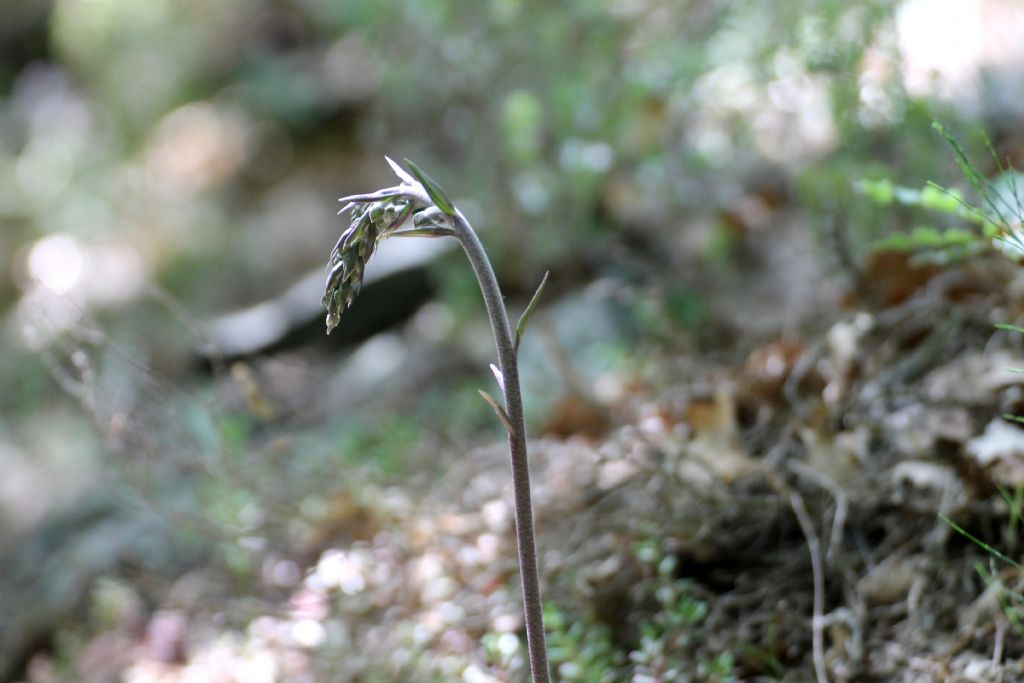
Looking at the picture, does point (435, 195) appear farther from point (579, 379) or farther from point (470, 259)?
point (579, 379)

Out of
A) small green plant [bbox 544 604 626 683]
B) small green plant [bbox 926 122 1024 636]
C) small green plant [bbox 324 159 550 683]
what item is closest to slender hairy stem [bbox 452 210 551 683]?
small green plant [bbox 324 159 550 683]

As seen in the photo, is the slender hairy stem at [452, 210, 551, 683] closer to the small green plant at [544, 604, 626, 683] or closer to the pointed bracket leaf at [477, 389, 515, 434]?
the pointed bracket leaf at [477, 389, 515, 434]

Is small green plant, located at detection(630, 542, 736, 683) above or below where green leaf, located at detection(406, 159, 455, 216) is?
below

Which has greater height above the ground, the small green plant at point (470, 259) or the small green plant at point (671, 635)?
the small green plant at point (470, 259)

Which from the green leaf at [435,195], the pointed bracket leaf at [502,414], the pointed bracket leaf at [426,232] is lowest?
the pointed bracket leaf at [502,414]

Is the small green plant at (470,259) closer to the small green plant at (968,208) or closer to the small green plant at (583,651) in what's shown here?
→ the small green plant at (583,651)

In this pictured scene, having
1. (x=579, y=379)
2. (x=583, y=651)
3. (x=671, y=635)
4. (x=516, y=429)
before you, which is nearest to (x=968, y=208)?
(x=516, y=429)

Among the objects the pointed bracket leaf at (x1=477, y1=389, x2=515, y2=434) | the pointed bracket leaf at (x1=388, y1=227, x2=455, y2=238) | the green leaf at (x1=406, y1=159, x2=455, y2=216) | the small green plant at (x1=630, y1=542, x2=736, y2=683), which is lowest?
the small green plant at (x1=630, y1=542, x2=736, y2=683)

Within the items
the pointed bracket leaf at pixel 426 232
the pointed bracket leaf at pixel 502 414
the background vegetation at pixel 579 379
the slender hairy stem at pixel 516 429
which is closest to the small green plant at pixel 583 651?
the background vegetation at pixel 579 379
